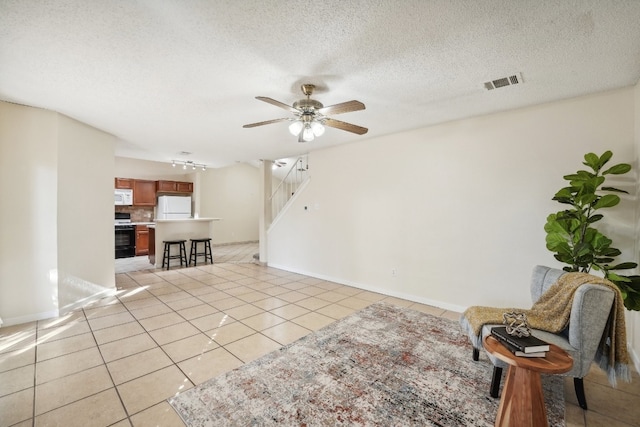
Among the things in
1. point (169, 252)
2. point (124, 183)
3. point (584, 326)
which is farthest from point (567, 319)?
point (124, 183)

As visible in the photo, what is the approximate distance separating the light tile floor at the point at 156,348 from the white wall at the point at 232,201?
440cm

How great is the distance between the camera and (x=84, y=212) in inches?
149

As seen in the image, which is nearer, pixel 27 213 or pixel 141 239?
pixel 27 213

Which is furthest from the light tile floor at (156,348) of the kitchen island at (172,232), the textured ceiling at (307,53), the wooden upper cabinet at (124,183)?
the wooden upper cabinet at (124,183)

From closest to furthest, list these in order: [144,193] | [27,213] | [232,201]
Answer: [27,213] → [144,193] → [232,201]

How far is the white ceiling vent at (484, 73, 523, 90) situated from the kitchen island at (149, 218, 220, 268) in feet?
20.9

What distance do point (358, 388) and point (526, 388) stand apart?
3.46 feet

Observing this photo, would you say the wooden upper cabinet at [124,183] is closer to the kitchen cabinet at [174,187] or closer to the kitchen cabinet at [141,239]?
the kitchen cabinet at [174,187]

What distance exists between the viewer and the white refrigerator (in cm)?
795

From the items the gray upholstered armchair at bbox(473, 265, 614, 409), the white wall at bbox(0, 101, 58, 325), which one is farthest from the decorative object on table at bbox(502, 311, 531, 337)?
the white wall at bbox(0, 101, 58, 325)

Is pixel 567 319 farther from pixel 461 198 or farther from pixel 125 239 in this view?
pixel 125 239

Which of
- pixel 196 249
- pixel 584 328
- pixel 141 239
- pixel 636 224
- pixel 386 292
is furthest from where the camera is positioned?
pixel 141 239

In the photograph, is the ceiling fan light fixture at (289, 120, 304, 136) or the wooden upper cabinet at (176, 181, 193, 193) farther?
the wooden upper cabinet at (176, 181, 193, 193)

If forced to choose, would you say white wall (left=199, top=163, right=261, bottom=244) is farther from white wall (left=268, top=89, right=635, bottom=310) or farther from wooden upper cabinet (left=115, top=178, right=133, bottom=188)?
white wall (left=268, top=89, right=635, bottom=310)
